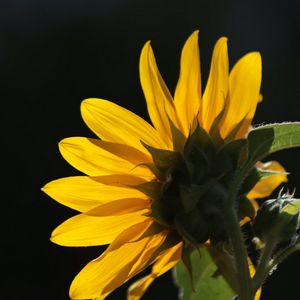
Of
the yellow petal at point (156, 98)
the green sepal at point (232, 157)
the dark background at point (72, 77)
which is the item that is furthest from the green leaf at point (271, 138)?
the dark background at point (72, 77)

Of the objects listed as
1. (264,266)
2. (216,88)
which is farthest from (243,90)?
(264,266)

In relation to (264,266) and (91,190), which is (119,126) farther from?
(264,266)

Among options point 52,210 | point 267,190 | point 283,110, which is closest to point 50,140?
point 52,210

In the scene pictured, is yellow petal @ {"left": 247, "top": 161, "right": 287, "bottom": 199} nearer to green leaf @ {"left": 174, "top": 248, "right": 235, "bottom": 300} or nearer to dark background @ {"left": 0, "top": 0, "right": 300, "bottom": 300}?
green leaf @ {"left": 174, "top": 248, "right": 235, "bottom": 300}

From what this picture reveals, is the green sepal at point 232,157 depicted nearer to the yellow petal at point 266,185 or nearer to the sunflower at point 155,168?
the sunflower at point 155,168

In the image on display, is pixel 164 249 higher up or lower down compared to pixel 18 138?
higher up

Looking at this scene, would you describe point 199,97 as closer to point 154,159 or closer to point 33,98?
point 154,159
